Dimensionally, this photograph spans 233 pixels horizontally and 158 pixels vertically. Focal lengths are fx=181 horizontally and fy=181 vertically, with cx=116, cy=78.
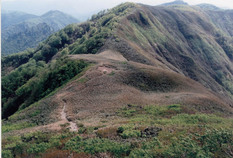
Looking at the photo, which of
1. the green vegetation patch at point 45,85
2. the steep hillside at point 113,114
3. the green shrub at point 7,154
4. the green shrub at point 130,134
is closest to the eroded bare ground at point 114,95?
the steep hillside at point 113,114

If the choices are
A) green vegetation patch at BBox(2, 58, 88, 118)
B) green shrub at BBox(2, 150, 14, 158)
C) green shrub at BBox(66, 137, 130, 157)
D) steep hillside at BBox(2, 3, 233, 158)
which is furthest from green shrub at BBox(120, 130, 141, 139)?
green vegetation patch at BBox(2, 58, 88, 118)

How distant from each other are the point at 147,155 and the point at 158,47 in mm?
92976

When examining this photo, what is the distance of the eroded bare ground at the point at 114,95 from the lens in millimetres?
25641

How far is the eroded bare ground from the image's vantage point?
25.6m

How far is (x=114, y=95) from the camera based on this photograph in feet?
107

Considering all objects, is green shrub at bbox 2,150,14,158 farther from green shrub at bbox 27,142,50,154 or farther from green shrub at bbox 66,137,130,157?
green shrub at bbox 66,137,130,157

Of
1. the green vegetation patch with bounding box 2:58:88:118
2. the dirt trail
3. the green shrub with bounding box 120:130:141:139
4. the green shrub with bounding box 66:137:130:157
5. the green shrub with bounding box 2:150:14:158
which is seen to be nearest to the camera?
the green shrub with bounding box 66:137:130:157

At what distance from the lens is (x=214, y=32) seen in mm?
162875

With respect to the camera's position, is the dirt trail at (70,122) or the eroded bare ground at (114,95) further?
the eroded bare ground at (114,95)

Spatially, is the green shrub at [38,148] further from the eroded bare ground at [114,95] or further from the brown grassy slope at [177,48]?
the brown grassy slope at [177,48]

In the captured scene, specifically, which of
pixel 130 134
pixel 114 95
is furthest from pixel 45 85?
pixel 130 134

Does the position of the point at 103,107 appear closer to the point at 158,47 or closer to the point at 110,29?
the point at 110,29

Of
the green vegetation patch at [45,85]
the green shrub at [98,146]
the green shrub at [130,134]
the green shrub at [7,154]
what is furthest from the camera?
the green vegetation patch at [45,85]

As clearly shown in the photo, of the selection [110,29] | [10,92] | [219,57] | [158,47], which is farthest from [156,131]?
[219,57]
